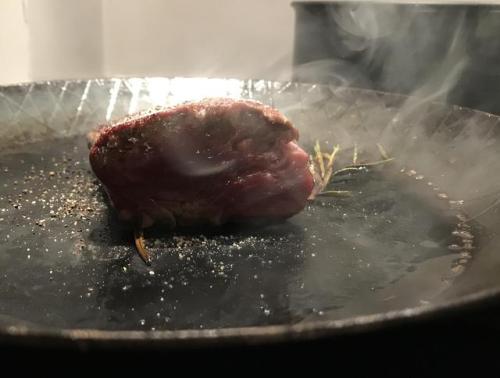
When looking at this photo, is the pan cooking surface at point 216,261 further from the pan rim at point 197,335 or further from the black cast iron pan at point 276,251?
the pan rim at point 197,335

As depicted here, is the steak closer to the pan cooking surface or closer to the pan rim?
the pan cooking surface

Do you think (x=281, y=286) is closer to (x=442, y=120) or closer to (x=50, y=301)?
(x=50, y=301)

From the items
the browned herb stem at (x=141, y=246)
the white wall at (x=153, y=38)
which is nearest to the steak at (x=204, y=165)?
the browned herb stem at (x=141, y=246)

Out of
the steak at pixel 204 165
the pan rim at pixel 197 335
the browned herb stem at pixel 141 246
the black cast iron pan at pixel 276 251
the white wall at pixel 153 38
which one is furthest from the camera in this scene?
the white wall at pixel 153 38

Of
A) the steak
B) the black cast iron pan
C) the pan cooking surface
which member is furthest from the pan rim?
the steak

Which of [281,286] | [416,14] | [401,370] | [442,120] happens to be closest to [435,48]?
[416,14]

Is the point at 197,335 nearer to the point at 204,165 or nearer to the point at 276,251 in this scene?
the point at 276,251

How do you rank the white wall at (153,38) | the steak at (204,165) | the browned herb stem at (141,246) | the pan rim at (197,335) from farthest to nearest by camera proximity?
1. the white wall at (153,38)
2. the steak at (204,165)
3. the browned herb stem at (141,246)
4. the pan rim at (197,335)
